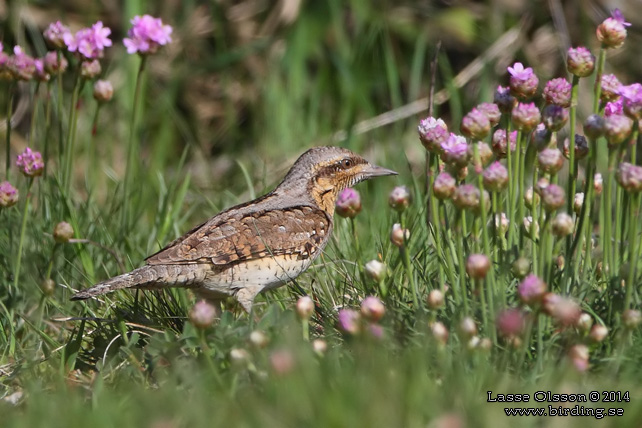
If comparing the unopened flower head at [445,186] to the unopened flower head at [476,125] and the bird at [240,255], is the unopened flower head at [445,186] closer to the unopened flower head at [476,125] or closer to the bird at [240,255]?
the unopened flower head at [476,125]

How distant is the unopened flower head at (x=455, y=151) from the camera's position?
10.3ft

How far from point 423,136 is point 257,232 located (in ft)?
4.03

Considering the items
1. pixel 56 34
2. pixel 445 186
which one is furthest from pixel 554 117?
pixel 56 34

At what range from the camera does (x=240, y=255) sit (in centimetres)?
438

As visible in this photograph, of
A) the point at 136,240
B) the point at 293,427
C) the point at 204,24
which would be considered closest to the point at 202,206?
the point at 136,240

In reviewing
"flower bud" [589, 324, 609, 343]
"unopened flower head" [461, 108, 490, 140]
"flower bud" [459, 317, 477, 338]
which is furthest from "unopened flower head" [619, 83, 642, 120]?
"flower bud" [459, 317, 477, 338]

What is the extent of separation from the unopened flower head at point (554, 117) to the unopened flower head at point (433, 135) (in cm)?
34

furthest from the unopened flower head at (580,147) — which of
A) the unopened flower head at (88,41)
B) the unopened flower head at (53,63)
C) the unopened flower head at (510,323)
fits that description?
the unopened flower head at (53,63)

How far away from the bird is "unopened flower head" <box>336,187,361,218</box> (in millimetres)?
809

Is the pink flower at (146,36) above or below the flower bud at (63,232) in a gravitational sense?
above

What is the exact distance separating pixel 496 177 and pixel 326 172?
2.12 meters

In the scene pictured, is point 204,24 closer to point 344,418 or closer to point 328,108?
point 328,108

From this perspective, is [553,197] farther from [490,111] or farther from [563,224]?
[490,111]

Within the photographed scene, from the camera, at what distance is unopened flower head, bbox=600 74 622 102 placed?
3465 millimetres
